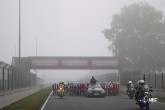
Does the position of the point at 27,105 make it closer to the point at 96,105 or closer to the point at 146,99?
the point at 96,105

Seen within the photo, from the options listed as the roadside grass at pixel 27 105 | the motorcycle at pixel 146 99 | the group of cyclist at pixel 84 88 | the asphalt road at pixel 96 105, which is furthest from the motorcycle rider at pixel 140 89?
the group of cyclist at pixel 84 88

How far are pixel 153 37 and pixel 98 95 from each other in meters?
51.2

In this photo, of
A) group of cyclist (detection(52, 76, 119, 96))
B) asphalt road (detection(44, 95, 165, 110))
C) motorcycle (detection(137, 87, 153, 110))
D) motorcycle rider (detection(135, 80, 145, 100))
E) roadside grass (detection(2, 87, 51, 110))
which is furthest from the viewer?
group of cyclist (detection(52, 76, 119, 96))

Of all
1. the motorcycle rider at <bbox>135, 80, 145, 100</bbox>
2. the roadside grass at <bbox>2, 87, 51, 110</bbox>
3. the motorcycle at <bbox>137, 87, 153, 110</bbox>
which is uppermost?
the motorcycle rider at <bbox>135, 80, 145, 100</bbox>

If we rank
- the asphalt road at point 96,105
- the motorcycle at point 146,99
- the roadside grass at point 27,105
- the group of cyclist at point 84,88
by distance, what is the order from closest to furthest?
the motorcycle at point 146,99 < the asphalt road at point 96,105 < the roadside grass at point 27,105 < the group of cyclist at point 84,88

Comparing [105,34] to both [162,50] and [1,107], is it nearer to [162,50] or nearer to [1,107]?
[162,50]

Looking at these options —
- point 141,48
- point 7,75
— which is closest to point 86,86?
point 7,75

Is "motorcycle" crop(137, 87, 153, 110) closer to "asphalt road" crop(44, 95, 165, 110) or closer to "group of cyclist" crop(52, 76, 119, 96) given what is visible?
"asphalt road" crop(44, 95, 165, 110)

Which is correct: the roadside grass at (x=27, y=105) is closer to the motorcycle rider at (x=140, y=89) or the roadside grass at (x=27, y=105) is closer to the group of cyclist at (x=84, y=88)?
the motorcycle rider at (x=140, y=89)

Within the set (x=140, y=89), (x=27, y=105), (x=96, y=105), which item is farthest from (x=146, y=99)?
(x=27, y=105)

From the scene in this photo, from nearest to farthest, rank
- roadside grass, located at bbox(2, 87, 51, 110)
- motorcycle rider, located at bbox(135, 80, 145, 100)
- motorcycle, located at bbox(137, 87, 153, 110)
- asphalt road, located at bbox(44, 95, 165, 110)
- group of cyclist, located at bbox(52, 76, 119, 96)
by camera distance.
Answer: motorcycle, located at bbox(137, 87, 153, 110), motorcycle rider, located at bbox(135, 80, 145, 100), asphalt road, located at bbox(44, 95, 165, 110), roadside grass, located at bbox(2, 87, 51, 110), group of cyclist, located at bbox(52, 76, 119, 96)

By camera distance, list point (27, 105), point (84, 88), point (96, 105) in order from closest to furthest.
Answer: point (96, 105) < point (27, 105) < point (84, 88)

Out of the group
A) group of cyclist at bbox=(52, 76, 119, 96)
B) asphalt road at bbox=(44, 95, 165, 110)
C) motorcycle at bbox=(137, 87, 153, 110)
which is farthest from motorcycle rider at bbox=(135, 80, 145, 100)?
group of cyclist at bbox=(52, 76, 119, 96)

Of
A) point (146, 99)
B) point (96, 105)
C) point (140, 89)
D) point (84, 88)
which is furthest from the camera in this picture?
point (84, 88)
